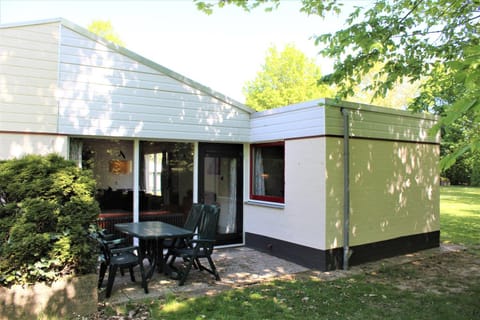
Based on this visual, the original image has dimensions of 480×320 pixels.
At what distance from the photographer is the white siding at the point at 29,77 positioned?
17.9 feet

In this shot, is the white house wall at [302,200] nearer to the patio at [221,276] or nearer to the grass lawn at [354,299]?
the patio at [221,276]

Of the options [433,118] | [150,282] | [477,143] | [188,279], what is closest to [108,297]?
[150,282]

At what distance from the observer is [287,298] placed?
4531 millimetres

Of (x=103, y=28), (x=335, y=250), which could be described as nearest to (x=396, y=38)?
(x=335, y=250)

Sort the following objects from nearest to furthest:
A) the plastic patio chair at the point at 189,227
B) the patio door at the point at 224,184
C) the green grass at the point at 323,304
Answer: the green grass at the point at 323,304, the plastic patio chair at the point at 189,227, the patio door at the point at 224,184

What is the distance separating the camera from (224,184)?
7.70 m

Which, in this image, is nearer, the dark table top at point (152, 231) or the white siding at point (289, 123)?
the dark table top at point (152, 231)

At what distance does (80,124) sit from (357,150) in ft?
15.8

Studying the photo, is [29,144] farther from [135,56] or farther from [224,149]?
[224,149]

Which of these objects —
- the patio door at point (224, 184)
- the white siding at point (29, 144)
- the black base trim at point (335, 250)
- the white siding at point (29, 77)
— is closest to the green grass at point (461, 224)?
the black base trim at point (335, 250)

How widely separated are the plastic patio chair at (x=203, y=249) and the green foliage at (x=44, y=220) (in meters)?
1.38

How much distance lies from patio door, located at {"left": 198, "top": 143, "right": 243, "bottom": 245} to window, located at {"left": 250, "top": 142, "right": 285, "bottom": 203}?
12.4 inches

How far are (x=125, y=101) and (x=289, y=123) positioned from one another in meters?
2.99

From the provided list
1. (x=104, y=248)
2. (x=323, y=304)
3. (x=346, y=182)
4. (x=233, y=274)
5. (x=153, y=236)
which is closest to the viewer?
(x=323, y=304)
